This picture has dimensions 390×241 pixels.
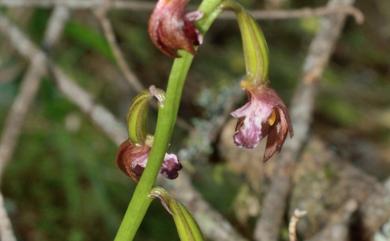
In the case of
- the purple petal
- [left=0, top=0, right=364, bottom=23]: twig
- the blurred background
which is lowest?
the blurred background

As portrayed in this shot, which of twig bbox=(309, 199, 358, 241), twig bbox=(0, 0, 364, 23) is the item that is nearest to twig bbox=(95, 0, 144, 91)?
twig bbox=(0, 0, 364, 23)

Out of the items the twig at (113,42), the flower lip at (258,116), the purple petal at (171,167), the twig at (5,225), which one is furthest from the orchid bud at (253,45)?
the twig at (113,42)

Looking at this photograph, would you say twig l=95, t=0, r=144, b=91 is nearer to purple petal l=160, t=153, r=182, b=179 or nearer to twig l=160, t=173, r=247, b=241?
twig l=160, t=173, r=247, b=241

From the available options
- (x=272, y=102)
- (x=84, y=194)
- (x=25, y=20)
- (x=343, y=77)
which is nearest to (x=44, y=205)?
(x=84, y=194)

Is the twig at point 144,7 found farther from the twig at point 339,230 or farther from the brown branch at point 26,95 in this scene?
the twig at point 339,230

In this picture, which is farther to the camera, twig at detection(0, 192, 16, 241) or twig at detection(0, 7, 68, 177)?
twig at detection(0, 7, 68, 177)

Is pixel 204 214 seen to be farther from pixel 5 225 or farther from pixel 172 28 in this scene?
pixel 172 28
